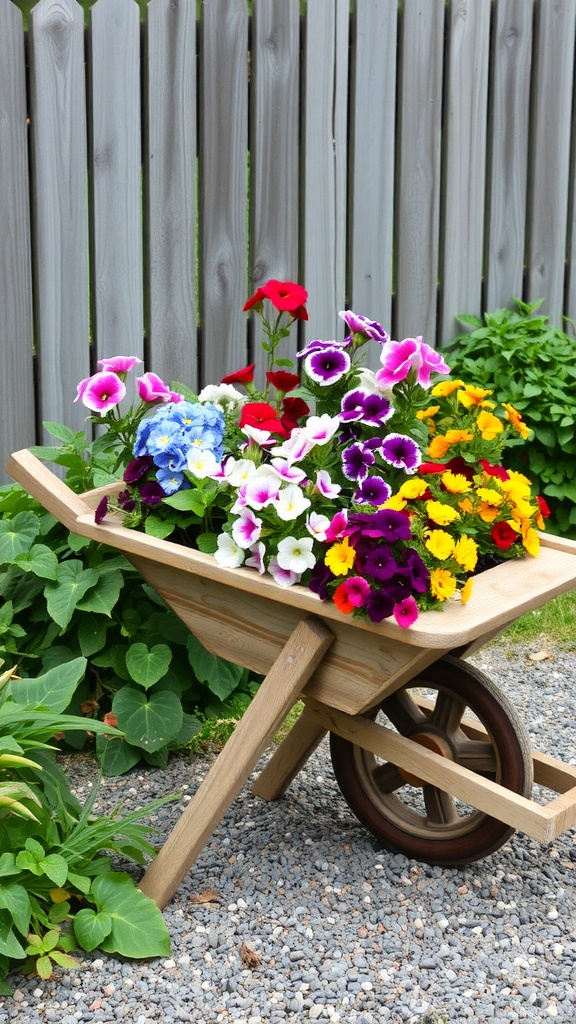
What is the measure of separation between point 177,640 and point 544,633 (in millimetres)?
1599

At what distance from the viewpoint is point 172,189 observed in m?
4.03

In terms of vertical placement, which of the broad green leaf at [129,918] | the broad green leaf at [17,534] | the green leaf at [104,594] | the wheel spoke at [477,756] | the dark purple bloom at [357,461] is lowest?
the broad green leaf at [129,918]

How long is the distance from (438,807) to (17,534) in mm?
1381

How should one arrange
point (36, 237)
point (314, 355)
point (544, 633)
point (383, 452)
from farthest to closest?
point (544, 633) < point (36, 237) < point (314, 355) < point (383, 452)

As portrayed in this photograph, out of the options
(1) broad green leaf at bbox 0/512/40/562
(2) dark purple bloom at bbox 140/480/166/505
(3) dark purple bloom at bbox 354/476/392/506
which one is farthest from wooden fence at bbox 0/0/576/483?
A: (3) dark purple bloom at bbox 354/476/392/506

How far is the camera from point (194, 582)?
251 centimetres

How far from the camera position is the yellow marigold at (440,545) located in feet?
7.26

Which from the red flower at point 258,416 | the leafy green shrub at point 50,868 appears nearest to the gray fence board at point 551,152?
the red flower at point 258,416

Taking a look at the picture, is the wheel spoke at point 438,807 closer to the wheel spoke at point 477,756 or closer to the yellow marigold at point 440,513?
the wheel spoke at point 477,756

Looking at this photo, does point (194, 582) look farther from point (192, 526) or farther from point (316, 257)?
point (316, 257)

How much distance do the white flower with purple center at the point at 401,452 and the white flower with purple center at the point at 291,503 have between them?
0.20 meters

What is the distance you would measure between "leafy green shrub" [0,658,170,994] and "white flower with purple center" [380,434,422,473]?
820 mm

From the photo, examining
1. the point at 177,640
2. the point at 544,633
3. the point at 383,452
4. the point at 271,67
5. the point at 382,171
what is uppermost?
the point at 271,67

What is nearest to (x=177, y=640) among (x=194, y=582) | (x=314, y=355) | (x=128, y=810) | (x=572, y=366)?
(x=128, y=810)
